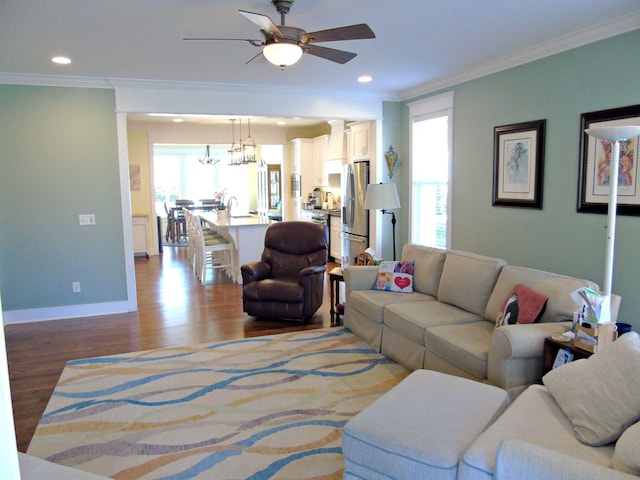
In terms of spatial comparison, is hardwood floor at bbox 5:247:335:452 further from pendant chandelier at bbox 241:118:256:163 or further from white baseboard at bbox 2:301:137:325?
pendant chandelier at bbox 241:118:256:163

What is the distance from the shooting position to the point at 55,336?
4793 millimetres

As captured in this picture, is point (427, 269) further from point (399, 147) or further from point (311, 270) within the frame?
point (399, 147)

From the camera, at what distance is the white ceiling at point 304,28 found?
3.16m

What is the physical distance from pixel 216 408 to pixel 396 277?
2071 millimetres

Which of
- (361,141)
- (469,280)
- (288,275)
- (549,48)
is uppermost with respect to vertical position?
(549,48)

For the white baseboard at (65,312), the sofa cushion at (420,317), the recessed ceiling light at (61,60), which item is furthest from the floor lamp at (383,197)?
the recessed ceiling light at (61,60)

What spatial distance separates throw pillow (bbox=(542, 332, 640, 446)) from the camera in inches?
72.5

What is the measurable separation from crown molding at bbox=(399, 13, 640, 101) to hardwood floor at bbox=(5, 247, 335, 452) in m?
3.01

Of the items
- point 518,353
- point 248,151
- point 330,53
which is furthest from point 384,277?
point 248,151

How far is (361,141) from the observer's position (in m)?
7.01

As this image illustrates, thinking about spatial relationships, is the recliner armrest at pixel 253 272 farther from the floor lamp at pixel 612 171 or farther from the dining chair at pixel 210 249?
the floor lamp at pixel 612 171

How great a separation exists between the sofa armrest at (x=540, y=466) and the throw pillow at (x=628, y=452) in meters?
0.06

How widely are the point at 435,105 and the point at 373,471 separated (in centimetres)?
469

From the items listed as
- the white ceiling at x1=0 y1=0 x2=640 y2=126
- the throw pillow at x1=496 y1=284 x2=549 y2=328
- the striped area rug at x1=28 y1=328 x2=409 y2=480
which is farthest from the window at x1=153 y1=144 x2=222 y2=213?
the throw pillow at x1=496 y1=284 x2=549 y2=328
